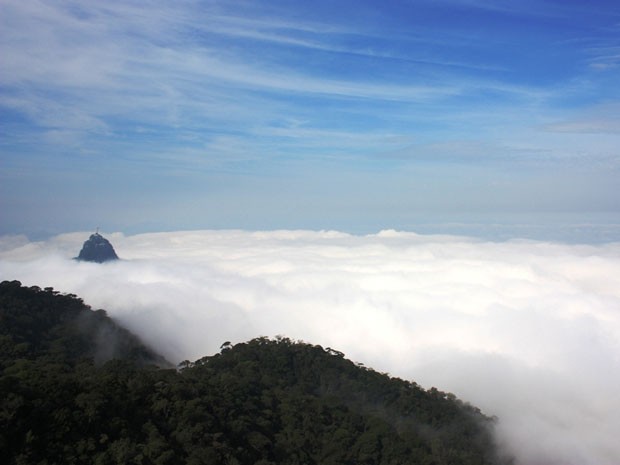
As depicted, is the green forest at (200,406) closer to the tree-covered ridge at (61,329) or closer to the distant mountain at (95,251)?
the tree-covered ridge at (61,329)

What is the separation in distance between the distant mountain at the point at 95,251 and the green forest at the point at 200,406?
251 feet

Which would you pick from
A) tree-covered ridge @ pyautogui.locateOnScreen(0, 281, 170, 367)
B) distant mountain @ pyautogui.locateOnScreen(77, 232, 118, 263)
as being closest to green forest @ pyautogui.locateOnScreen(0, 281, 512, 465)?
tree-covered ridge @ pyautogui.locateOnScreen(0, 281, 170, 367)

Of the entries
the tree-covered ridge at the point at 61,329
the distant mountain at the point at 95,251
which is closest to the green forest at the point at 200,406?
the tree-covered ridge at the point at 61,329

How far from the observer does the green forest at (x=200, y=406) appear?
35.7 metres

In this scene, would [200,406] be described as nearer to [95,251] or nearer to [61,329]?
[61,329]

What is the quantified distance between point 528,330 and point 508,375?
51.3ft

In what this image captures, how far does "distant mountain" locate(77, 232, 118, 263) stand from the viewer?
159125 mm

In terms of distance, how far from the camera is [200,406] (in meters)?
45.4

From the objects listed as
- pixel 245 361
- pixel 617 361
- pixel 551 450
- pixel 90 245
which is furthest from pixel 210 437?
pixel 90 245

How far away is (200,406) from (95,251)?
407 ft

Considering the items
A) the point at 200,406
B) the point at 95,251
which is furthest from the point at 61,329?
the point at 95,251

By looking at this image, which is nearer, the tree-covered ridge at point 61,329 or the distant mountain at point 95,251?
the tree-covered ridge at point 61,329

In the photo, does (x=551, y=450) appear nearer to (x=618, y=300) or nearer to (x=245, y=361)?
(x=245, y=361)

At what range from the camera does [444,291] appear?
411 ft
